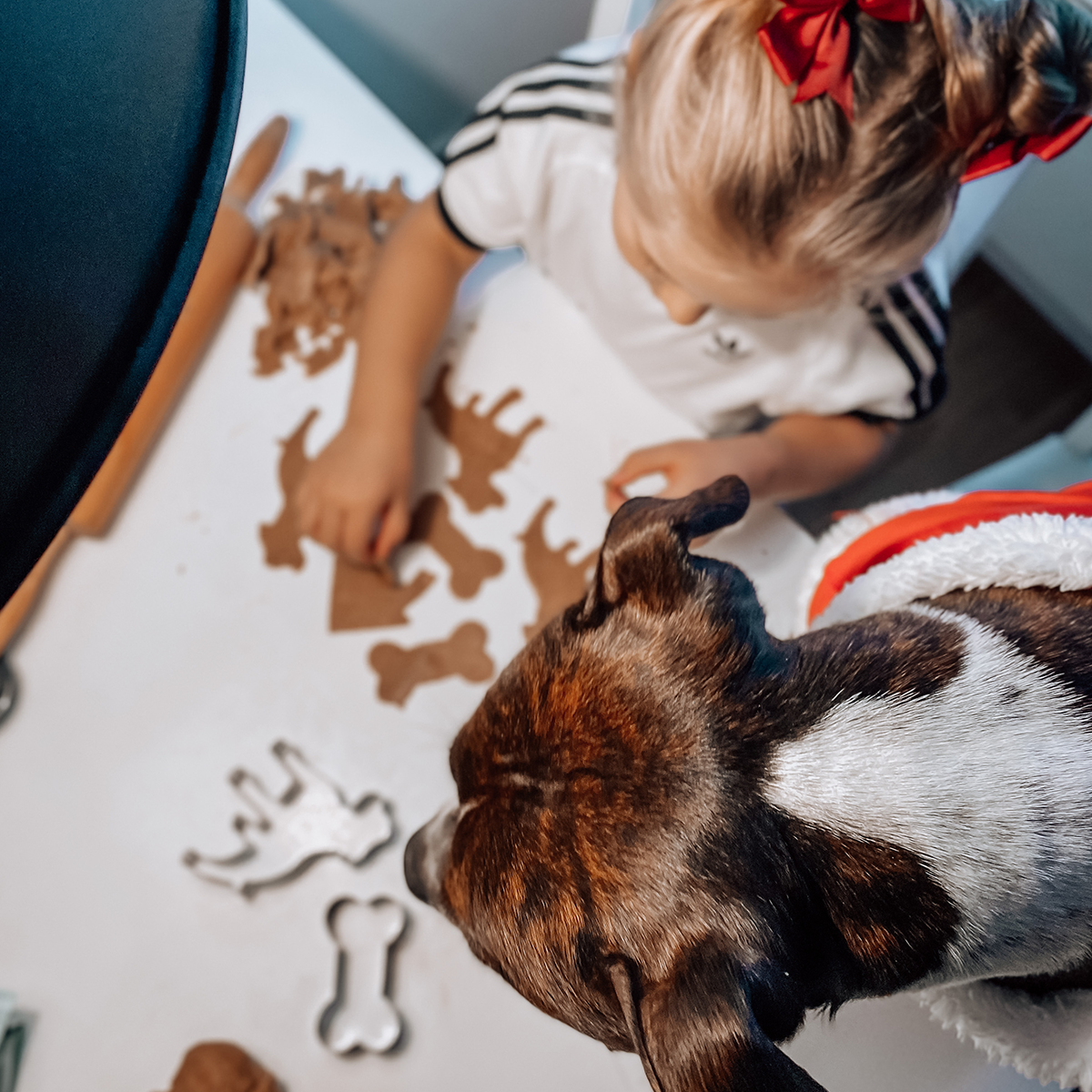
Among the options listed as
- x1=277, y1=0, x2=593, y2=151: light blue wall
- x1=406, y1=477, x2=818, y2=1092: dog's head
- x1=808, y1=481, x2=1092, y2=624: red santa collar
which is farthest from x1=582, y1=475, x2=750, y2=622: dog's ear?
x1=277, y1=0, x2=593, y2=151: light blue wall

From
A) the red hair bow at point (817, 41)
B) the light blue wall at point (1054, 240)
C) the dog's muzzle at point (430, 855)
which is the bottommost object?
the light blue wall at point (1054, 240)

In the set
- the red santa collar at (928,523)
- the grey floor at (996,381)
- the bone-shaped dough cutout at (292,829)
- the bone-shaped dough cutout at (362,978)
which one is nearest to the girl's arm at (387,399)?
the bone-shaped dough cutout at (292,829)

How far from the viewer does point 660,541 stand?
48 centimetres

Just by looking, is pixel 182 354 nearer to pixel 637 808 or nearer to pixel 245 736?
pixel 245 736

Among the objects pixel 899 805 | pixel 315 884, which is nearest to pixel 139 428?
pixel 315 884

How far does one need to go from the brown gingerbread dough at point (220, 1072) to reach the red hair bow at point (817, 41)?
0.90 meters

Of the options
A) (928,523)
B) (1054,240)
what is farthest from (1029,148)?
(1054,240)

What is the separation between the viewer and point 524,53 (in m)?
1.60

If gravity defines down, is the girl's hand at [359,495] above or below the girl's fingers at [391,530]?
above

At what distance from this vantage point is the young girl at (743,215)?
586mm

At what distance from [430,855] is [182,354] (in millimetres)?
624

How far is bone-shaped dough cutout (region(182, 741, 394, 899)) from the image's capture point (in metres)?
0.76

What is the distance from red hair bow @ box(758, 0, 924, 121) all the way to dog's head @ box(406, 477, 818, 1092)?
0.31 m

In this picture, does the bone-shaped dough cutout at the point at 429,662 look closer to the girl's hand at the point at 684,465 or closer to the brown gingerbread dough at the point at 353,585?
the brown gingerbread dough at the point at 353,585
